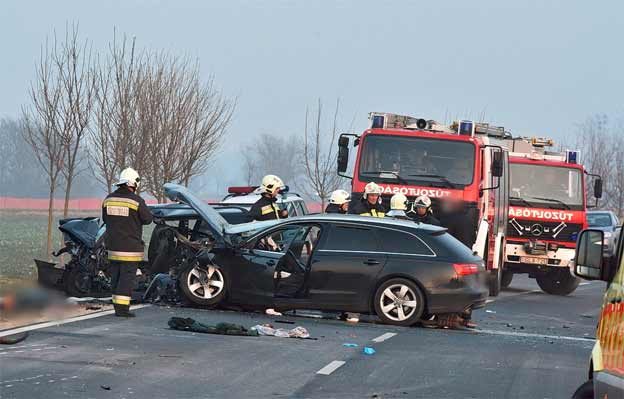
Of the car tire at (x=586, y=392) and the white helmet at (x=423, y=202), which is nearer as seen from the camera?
the car tire at (x=586, y=392)

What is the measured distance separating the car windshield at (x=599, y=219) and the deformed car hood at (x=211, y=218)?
25.3 metres

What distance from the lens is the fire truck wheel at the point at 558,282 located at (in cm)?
2755

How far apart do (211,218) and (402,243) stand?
98.5 inches

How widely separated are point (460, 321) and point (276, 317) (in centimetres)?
249

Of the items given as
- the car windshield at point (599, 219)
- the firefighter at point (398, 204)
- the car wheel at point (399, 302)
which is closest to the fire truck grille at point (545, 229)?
the firefighter at point (398, 204)

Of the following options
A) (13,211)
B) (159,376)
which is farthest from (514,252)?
(13,211)

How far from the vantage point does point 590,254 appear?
5.88m

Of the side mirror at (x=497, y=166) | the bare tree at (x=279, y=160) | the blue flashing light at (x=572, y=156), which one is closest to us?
the side mirror at (x=497, y=166)

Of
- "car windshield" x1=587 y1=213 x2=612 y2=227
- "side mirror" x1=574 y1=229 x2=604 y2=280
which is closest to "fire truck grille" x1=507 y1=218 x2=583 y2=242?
"car windshield" x1=587 y1=213 x2=612 y2=227

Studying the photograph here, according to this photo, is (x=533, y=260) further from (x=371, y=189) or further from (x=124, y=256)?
(x=124, y=256)

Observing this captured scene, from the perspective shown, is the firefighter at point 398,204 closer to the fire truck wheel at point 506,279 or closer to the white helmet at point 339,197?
the white helmet at point 339,197

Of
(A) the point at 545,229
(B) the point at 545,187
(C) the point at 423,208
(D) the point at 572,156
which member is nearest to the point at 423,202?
(C) the point at 423,208

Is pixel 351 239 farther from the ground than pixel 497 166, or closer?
closer

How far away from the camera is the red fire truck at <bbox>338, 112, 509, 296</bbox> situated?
795 inches
